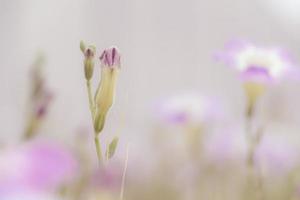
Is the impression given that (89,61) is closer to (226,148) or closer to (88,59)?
(88,59)

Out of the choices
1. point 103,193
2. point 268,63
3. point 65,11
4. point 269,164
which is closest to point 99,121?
point 103,193

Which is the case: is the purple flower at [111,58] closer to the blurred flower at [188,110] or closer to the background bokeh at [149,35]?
the blurred flower at [188,110]

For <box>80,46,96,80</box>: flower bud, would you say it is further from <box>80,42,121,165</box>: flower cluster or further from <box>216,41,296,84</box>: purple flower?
<box>216,41,296,84</box>: purple flower

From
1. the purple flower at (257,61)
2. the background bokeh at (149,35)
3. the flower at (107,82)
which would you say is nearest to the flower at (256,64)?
the purple flower at (257,61)

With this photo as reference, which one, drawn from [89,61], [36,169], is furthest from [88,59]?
[36,169]

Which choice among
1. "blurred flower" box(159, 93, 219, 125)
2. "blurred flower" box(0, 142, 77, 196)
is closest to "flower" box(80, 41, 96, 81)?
"blurred flower" box(0, 142, 77, 196)

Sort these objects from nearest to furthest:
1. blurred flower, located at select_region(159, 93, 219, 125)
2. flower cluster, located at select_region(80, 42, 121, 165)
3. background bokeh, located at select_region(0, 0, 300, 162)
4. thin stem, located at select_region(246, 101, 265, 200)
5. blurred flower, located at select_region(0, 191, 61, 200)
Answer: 1. blurred flower, located at select_region(0, 191, 61, 200)
2. flower cluster, located at select_region(80, 42, 121, 165)
3. thin stem, located at select_region(246, 101, 265, 200)
4. blurred flower, located at select_region(159, 93, 219, 125)
5. background bokeh, located at select_region(0, 0, 300, 162)
